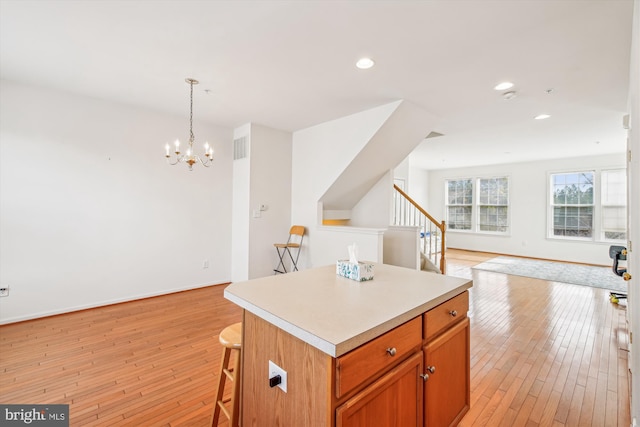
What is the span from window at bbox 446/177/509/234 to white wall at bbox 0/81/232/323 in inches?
306

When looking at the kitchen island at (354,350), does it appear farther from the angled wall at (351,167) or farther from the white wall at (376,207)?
the white wall at (376,207)

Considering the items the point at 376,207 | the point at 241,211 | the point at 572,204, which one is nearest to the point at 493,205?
the point at 572,204

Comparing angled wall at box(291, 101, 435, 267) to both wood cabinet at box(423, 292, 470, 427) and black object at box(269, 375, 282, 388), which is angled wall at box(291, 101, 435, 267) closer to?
wood cabinet at box(423, 292, 470, 427)

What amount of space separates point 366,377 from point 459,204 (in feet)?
30.8

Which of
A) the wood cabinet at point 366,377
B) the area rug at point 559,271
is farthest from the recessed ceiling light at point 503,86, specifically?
the area rug at point 559,271

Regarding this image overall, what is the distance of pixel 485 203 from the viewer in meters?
8.71

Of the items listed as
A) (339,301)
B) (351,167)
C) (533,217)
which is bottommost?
(339,301)

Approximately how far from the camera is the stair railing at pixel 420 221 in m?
5.30

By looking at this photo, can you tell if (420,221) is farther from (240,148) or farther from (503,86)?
(240,148)

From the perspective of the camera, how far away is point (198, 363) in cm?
243

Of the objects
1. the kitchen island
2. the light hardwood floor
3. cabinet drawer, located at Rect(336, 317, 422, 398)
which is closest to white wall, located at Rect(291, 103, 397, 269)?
the light hardwood floor

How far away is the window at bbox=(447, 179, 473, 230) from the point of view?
356 inches

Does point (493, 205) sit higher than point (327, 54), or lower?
lower

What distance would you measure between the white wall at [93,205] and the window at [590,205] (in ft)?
27.7
